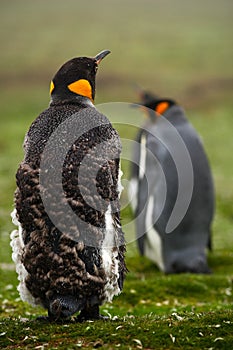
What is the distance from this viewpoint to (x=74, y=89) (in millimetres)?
7059

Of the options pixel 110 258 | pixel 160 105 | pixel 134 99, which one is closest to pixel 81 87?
pixel 110 258

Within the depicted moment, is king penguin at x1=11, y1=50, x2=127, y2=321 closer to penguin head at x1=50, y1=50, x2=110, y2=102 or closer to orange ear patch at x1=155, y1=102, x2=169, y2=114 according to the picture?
penguin head at x1=50, y1=50, x2=110, y2=102

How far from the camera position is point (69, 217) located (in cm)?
642

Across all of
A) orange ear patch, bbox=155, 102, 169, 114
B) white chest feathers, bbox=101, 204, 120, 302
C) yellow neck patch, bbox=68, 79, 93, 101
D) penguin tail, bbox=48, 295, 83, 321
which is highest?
orange ear patch, bbox=155, 102, 169, 114

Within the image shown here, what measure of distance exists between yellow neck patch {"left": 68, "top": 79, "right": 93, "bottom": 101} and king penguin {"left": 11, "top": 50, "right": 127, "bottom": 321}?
30cm

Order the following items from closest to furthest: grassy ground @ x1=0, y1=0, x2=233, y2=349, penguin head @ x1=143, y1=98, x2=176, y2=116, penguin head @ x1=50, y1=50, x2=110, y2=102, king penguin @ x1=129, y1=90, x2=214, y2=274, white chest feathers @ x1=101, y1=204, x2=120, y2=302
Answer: grassy ground @ x1=0, y1=0, x2=233, y2=349, white chest feathers @ x1=101, y1=204, x2=120, y2=302, penguin head @ x1=50, y1=50, x2=110, y2=102, king penguin @ x1=129, y1=90, x2=214, y2=274, penguin head @ x1=143, y1=98, x2=176, y2=116

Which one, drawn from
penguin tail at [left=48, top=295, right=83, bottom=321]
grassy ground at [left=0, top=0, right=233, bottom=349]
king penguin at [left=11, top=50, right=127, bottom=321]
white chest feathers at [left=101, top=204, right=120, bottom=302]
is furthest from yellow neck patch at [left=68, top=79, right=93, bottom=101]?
grassy ground at [left=0, top=0, right=233, bottom=349]

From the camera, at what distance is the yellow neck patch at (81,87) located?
7.05 metres

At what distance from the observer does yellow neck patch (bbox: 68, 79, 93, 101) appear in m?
7.05

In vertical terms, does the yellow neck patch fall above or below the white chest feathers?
above

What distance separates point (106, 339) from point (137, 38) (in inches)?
2604

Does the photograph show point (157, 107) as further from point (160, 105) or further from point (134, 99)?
point (134, 99)

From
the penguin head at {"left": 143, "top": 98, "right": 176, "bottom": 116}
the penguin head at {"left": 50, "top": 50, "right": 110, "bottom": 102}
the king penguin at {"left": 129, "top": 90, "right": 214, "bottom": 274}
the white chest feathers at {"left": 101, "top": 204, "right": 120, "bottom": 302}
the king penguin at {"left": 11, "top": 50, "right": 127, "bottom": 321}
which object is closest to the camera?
the king penguin at {"left": 11, "top": 50, "right": 127, "bottom": 321}

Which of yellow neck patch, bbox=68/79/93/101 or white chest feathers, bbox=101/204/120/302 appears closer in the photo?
white chest feathers, bbox=101/204/120/302
